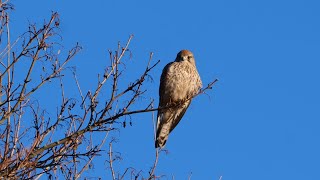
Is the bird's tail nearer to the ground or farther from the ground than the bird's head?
nearer to the ground

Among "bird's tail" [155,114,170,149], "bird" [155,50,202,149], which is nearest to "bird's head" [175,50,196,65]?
"bird" [155,50,202,149]

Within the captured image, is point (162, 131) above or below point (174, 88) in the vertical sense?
below

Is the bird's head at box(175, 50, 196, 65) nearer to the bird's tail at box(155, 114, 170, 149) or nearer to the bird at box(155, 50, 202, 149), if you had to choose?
the bird at box(155, 50, 202, 149)

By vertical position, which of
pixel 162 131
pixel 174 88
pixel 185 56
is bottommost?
pixel 162 131

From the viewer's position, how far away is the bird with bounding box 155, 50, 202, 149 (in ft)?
25.4

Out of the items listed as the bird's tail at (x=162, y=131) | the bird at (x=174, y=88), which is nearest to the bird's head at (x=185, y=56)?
the bird at (x=174, y=88)

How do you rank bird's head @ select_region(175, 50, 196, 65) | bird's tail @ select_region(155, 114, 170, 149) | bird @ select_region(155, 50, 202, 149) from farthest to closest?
bird's head @ select_region(175, 50, 196, 65) < bird @ select_region(155, 50, 202, 149) < bird's tail @ select_region(155, 114, 170, 149)

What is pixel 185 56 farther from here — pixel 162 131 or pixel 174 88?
pixel 162 131

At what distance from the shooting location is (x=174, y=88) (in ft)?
25.5

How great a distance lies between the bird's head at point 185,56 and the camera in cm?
816

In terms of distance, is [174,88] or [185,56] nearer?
[174,88]

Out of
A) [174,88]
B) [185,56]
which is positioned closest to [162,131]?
[174,88]

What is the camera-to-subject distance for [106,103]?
3895 mm

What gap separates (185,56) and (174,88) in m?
0.61
